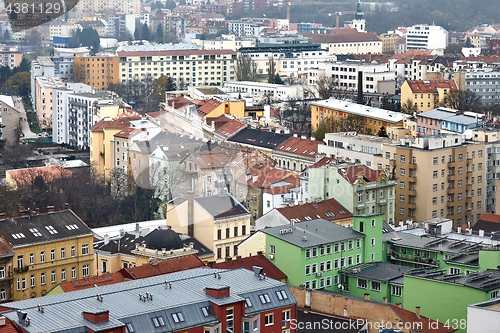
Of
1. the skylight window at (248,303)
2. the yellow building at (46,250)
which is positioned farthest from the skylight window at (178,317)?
the yellow building at (46,250)

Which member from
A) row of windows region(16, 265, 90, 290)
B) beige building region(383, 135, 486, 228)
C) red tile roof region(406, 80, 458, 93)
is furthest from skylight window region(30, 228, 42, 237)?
red tile roof region(406, 80, 458, 93)

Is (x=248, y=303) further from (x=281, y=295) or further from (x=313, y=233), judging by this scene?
(x=313, y=233)

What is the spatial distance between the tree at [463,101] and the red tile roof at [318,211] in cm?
998

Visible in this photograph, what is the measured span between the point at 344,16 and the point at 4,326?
153ft

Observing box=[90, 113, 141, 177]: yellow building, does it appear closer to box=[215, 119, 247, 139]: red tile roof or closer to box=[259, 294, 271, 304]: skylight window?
box=[215, 119, 247, 139]: red tile roof

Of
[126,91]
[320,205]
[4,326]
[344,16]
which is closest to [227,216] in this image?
[320,205]

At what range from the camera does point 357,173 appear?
13.2 metres

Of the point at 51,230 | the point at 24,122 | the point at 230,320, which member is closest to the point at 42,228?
the point at 51,230

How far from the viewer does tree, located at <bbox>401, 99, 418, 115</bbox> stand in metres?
22.1

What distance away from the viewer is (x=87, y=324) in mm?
6953

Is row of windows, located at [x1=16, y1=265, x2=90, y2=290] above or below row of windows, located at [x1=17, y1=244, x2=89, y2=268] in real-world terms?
below

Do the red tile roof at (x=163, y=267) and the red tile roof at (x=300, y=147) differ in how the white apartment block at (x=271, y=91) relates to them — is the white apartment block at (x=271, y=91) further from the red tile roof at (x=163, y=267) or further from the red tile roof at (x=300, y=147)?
the red tile roof at (x=163, y=267)

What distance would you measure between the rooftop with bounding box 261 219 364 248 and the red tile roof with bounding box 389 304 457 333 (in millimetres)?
1697

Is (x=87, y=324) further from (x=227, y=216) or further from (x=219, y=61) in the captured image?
(x=219, y=61)
